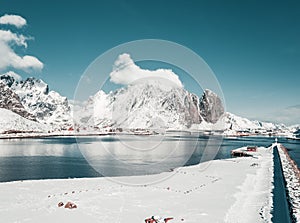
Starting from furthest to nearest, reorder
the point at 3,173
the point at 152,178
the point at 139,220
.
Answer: the point at 3,173, the point at 152,178, the point at 139,220

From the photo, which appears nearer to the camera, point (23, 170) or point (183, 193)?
point (183, 193)

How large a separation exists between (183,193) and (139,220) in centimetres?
1025

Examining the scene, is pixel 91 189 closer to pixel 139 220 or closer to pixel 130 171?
pixel 139 220

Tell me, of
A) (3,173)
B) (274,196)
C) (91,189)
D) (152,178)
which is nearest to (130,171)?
(152,178)

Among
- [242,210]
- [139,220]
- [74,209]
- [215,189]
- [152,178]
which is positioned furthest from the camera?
[152,178]

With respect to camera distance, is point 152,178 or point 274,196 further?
point 152,178

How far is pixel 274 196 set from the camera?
2786 cm

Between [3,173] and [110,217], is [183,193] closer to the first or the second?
[110,217]

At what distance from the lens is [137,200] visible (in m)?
24.4

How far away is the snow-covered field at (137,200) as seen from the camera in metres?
19.6

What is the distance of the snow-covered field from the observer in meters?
19.6

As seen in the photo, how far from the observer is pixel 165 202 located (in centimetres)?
2395

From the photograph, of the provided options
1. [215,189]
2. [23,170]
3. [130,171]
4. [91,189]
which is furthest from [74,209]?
[23,170]

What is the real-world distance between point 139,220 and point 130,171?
26772 millimetres
